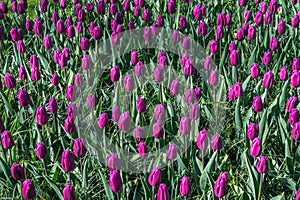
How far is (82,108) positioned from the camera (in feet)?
11.1

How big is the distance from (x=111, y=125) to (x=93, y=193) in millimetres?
683

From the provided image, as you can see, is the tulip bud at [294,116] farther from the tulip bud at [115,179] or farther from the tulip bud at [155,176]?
the tulip bud at [115,179]

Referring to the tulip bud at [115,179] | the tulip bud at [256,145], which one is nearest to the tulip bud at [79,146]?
the tulip bud at [115,179]

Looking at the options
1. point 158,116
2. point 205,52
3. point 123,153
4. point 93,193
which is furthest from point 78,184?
point 205,52

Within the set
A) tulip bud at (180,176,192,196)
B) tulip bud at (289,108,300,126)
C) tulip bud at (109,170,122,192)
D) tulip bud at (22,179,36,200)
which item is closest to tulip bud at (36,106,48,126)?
tulip bud at (22,179,36,200)

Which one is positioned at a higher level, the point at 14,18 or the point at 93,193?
the point at 14,18

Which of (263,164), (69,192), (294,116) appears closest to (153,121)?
(294,116)

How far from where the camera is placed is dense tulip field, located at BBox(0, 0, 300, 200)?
2.62 meters

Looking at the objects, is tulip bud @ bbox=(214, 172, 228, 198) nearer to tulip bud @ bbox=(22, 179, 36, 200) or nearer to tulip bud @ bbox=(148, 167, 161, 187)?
tulip bud @ bbox=(148, 167, 161, 187)

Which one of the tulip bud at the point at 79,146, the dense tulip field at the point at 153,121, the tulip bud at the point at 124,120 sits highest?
the tulip bud at the point at 124,120

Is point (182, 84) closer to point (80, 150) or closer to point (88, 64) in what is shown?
point (88, 64)

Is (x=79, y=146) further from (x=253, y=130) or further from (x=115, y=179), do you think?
(x=253, y=130)

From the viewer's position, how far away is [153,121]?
3156 millimetres

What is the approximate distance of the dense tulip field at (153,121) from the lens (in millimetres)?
2617
